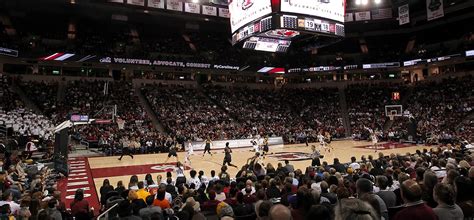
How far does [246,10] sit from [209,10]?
1941 centimetres

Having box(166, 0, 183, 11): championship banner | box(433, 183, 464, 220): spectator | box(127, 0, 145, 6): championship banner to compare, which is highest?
box(166, 0, 183, 11): championship banner

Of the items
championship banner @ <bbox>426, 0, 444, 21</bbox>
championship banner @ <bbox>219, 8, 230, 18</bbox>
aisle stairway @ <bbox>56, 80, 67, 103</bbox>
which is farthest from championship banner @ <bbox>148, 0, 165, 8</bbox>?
championship banner @ <bbox>426, 0, 444, 21</bbox>

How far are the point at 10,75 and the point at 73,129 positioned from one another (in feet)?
38.5

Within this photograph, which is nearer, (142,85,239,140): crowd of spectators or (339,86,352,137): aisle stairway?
(142,85,239,140): crowd of spectators

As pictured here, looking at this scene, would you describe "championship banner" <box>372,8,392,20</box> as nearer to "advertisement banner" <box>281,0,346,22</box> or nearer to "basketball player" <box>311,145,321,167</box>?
"advertisement banner" <box>281,0,346,22</box>

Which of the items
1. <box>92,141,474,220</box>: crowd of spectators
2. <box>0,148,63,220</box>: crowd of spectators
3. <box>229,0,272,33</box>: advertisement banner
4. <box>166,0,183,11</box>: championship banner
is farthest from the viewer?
<box>166,0,183,11</box>: championship banner

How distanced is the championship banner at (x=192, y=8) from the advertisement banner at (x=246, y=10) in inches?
644

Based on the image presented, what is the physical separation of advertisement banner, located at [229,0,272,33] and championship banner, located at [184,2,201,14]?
16355 millimetres

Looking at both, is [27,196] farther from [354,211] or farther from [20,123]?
[20,123]

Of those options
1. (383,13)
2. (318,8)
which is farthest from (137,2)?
(383,13)

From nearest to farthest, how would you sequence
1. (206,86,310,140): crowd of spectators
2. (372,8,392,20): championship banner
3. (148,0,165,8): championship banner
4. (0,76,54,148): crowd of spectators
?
Answer: 1. (0,76,54,148): crowd of spectators
2. (148,0,165,8): championship banner
3. (206,86,310,140): crowd of spectators
4. (372,8,392,20): championship banner

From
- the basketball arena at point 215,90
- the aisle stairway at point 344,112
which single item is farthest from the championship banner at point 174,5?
the aisle stairway at point 344,112

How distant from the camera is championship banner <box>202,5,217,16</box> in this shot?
36875 millimetres

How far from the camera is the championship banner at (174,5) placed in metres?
34.9
